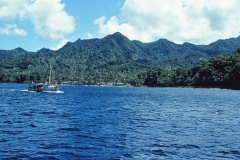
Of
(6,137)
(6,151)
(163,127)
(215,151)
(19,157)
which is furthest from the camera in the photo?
(163,127)

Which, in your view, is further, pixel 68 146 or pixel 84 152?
pixel 68 146

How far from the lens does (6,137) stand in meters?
35.7

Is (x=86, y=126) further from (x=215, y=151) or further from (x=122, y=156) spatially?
(x=215, y=151)

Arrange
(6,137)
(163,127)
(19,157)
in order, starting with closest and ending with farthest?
(19,157) → (6,137) → (163,127)

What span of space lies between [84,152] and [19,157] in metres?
6.38

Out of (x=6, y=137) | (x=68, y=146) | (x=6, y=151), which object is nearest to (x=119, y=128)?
(x=68, y=146)

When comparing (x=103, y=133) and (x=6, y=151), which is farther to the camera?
(x=103, y=133)

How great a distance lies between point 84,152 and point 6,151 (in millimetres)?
7926

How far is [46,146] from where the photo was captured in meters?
31.4

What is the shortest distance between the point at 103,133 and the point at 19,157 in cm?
1530

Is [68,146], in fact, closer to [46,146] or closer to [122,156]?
[46,146]

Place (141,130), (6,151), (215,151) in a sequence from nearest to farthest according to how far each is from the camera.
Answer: (6,151)
(215,151)
(141,130)

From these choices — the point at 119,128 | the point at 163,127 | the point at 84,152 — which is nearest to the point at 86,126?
the point at 119,128

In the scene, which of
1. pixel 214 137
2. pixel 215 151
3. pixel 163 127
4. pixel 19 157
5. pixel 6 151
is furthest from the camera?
pixel 163 127
